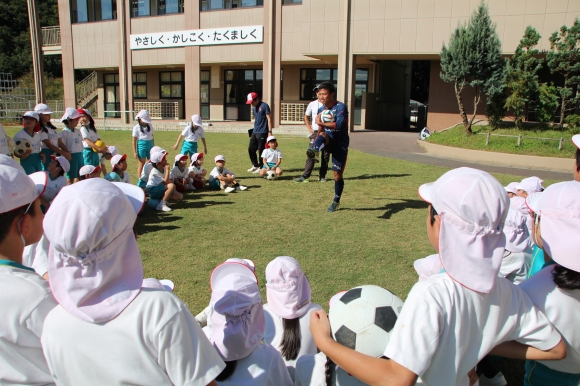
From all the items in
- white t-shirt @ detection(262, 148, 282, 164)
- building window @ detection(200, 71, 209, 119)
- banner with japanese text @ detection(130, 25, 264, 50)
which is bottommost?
→ white t-shirt @ detection(262, 148, 282, 164)

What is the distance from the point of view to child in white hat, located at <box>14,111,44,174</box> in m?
6.82

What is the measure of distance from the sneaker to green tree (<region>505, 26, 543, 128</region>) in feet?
48.5

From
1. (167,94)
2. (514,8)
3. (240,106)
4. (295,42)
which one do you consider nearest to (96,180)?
(514,8)

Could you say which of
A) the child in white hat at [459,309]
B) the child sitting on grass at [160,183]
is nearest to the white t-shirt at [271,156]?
the child sitting on grass at [160,183]

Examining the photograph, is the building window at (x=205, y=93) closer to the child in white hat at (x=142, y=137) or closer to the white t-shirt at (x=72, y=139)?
the child in white hat at (x=142, y=137)

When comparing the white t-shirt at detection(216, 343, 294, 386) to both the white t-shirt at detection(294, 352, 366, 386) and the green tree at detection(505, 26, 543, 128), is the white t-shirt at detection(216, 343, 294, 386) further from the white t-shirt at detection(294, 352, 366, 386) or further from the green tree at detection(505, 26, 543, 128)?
the green tree at detection(505, 26, 543, 128)

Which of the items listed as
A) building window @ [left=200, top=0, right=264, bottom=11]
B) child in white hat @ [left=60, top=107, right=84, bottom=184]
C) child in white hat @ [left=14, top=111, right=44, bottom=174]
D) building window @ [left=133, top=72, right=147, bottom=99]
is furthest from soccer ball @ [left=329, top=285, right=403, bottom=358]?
building window @ [left=133, top=72, right=147, bottom=99]

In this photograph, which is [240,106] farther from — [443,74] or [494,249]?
[494,249]

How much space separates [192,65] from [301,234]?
2180 centimetres

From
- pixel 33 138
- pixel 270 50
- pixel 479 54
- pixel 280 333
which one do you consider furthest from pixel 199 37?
pixel 280 333

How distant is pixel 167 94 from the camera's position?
96.9 ft

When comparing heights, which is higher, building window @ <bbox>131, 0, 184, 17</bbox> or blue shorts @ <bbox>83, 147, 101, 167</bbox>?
building window @ <bbox>131, 0, 184, 17</bbox>

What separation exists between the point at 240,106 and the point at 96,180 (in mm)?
26953

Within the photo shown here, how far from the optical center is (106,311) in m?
1.38
